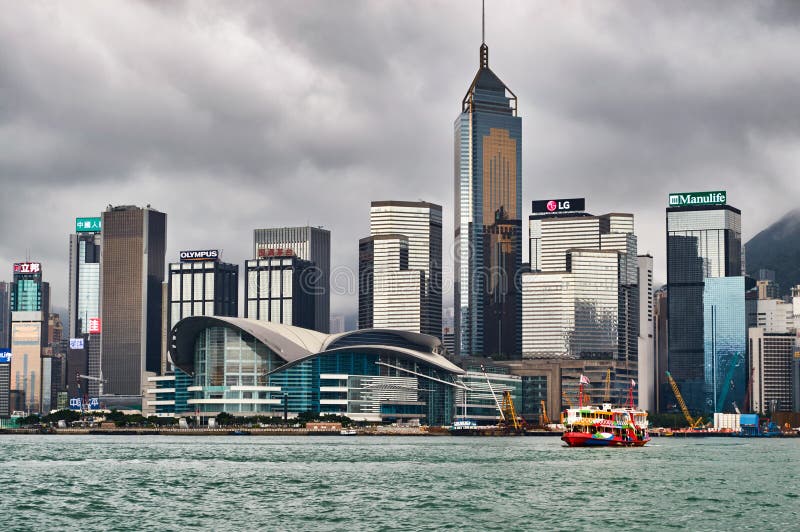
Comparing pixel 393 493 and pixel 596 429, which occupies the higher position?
pixel 596 429

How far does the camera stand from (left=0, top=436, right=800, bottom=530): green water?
73.4 m

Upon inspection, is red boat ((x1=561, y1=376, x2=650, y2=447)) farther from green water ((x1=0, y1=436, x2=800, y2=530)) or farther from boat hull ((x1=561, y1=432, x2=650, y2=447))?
green water ((x1=0, y1=436, x2=800, y2=530))

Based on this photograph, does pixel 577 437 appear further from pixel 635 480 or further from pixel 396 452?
pixel 635 480

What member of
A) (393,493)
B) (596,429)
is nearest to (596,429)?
(596,429)

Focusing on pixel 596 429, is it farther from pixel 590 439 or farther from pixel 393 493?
pixel 393 493

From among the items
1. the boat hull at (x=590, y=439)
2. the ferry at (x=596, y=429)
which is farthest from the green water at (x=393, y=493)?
the ferry at (x=596, y=429)

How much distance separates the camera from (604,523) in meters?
73.1

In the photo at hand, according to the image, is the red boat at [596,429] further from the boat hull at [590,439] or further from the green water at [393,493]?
the green water at [393,493]

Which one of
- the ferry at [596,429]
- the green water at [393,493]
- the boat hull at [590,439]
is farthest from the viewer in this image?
the ferry at [596,429]

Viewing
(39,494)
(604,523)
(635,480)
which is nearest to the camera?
(604,523)

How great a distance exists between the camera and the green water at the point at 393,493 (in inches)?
2889

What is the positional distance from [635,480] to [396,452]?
59.3 m

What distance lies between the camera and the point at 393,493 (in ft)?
296

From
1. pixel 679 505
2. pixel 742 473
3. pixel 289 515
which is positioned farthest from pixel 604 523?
pixel 742 473
